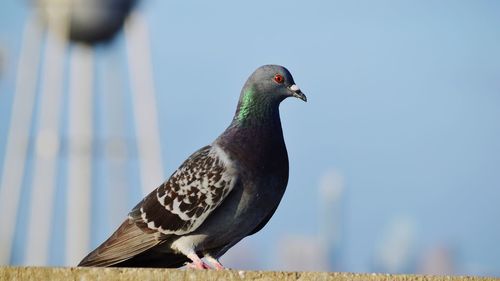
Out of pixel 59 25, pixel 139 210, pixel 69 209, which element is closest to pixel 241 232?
pixel 139 210

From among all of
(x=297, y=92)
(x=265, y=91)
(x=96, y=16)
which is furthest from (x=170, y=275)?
(x=96, y=16)

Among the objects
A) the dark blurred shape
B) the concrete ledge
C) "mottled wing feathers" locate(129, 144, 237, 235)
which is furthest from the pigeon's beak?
the dark blurred shape

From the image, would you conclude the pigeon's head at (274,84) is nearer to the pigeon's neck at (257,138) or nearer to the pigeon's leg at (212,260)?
the pigeon's neck at (257,138)

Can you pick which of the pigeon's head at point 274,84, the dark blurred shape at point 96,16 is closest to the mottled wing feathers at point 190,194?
the pigeon's head at point 274,84

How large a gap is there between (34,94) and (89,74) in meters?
3.37

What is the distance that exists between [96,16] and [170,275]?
23462mm

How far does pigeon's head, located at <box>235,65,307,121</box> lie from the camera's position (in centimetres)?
738

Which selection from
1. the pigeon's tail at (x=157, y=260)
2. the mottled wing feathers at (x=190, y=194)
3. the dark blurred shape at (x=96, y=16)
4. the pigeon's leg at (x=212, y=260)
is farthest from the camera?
the dark blurred shape at (x=96, y=16)

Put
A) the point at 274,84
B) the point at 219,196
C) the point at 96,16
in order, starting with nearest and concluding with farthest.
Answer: the point at 219,196, the point at 274,84, the point at 96,16

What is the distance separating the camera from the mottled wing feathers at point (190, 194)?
23.0ft

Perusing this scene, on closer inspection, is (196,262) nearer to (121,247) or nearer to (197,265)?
(197,265)

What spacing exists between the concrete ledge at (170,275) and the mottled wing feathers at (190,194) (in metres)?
2.18

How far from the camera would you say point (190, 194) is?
722cm

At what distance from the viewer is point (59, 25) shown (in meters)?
27.7
